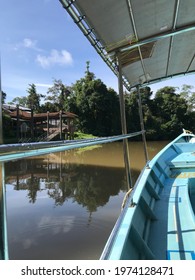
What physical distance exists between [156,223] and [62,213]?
337 cm

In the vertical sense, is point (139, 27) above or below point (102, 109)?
below

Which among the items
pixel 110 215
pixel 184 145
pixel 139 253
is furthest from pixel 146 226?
pixel 184 145

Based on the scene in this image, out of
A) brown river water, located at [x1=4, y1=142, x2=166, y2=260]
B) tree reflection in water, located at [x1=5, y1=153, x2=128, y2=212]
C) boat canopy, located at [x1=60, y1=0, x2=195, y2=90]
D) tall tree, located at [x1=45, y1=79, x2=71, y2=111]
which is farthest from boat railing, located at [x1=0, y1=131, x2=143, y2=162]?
tall tree, located at [x1=45, y1=79, x2=71, y2=111]

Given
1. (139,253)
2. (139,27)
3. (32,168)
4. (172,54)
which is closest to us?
(139,253)

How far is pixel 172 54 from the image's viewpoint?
301 cm

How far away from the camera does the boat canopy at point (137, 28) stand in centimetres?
173

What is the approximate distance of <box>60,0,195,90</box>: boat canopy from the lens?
1.73m

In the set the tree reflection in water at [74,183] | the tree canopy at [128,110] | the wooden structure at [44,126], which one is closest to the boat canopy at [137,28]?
the tree reflection in water at [74,183]

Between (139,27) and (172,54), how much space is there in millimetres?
1055

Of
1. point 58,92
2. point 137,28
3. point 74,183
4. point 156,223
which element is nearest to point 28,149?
point 156,223

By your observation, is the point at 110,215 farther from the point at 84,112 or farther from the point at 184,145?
the point at 84,112

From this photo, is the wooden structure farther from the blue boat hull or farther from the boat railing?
the boat railing

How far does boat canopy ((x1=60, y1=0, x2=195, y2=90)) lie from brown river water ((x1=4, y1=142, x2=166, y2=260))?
114 centimetres
